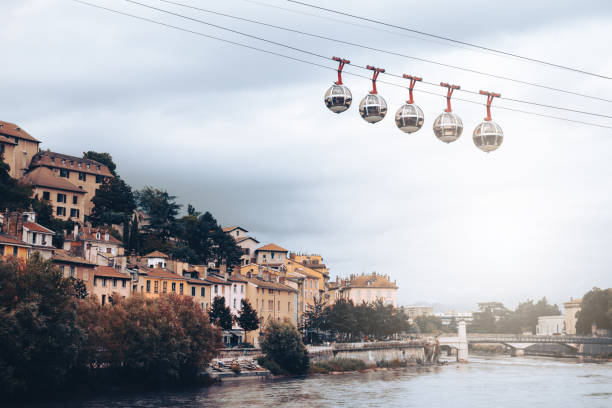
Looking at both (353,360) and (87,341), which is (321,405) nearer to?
(87,341)

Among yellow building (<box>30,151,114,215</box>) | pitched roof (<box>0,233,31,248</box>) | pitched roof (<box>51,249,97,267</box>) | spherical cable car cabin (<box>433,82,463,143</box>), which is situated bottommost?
spherical cable car cabin (<box>433,82,463,143</box>)

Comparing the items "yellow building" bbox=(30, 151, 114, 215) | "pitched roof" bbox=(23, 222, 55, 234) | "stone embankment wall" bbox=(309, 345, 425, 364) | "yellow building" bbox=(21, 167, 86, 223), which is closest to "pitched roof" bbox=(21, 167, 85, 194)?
"yellow building" bbox=(21, 167, 86, 223)

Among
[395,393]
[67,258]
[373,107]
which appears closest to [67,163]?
[67,258]

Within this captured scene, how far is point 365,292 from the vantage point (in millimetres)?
149250

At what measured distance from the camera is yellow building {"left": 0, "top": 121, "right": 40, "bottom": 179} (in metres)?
93.8

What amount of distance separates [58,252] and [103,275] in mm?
4443

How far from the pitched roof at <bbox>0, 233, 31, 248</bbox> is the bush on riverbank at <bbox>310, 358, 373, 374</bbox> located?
31998mm

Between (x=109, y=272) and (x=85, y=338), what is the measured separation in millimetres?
20969

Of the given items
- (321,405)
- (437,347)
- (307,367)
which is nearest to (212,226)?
(307,367)

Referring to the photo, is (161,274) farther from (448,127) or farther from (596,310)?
(596,310)

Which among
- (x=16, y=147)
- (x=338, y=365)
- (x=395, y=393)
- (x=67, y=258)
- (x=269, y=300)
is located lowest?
(x=395, y=393)

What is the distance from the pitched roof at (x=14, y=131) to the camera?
96062mm

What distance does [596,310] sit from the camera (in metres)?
130

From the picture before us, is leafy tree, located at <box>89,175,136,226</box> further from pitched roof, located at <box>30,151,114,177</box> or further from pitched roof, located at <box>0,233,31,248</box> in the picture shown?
pitched roof, located at <box>0,233,31,248</box>
